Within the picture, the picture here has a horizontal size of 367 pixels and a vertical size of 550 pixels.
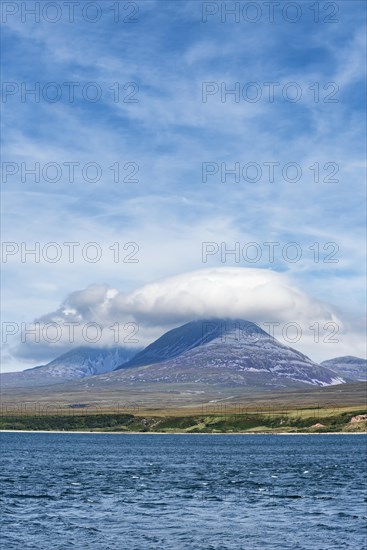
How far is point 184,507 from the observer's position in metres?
79.9

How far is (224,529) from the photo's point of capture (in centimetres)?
6594

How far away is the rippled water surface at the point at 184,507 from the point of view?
198 ft

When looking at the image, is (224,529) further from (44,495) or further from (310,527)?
(44,495)

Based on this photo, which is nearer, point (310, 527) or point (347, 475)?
point (310, 527)

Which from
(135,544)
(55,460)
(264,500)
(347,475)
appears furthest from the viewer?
(55,460)

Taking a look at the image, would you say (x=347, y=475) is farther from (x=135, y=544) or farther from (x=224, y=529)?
(x=135, y=544)

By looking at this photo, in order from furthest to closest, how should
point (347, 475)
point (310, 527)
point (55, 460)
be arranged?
point (55, 460)
point (347, 475)
point (310, 527)

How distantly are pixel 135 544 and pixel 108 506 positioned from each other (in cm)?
2259

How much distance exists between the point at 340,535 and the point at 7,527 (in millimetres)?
28663

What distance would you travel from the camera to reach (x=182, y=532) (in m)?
64.1

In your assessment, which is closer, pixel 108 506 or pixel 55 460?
pixel 108 506

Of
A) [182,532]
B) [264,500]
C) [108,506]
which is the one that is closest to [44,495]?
[108,506]

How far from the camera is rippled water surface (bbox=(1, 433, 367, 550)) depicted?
198ft

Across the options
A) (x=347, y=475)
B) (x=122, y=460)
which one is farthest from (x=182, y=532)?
(x=122, y=460)
